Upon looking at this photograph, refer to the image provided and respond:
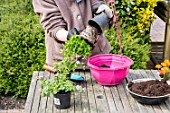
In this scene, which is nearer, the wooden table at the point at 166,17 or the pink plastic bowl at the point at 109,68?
the pink plastic bowl at the point at 109,68

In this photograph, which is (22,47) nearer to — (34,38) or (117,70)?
(34,38)

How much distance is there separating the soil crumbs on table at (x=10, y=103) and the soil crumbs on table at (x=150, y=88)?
7.98 feet

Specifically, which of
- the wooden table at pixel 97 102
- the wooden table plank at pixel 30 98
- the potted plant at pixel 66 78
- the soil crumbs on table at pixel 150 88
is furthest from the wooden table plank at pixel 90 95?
the wooden table plank at pixel 30 98

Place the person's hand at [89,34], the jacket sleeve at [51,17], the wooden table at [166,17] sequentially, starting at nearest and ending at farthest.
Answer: the person's hand at [89,34], the jacket sleeve at [51,17], the wooden table at [166,17]

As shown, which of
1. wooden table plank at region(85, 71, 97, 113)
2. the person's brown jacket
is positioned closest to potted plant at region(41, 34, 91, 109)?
wooden table plank at region(85, 71, 97, 113)

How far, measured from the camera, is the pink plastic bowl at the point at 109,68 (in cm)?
263

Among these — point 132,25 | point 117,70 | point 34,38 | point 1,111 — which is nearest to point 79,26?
point 117,70

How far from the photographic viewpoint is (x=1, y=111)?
4.62 metres

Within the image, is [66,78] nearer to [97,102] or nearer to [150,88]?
[97,102]

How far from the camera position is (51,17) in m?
2.79

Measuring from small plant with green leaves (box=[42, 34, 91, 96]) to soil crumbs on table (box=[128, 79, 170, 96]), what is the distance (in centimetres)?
35

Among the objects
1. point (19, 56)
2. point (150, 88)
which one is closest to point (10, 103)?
point (19, 56)

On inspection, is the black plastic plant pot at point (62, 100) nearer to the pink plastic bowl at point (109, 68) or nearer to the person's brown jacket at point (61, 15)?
the pink plastic bowl at point (109, 68)

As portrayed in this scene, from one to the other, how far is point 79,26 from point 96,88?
0.47 meters
